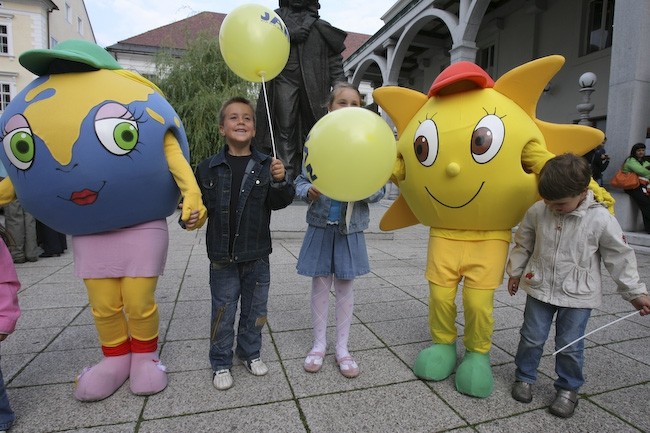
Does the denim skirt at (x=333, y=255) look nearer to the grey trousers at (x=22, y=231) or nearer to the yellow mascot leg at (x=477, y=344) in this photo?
the yellow mascot leg at (x=477, y=344)

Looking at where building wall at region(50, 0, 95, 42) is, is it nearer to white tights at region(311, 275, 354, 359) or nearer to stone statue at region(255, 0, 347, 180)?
stone statue at region(255, 0, 347, 180)

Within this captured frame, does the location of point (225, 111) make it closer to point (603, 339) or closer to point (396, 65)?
point (603, 339)

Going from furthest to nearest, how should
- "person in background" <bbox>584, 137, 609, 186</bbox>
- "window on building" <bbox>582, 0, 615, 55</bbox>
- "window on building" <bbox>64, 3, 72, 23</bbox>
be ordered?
"window on building" <bbox>64, 3, 72, 23</bbox>
"window on building" <bbox>582, 0, 615, 55</bbox>
"person in background" <bbox>584, 137, 609, 186</bbox>

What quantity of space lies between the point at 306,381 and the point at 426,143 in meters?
1.59

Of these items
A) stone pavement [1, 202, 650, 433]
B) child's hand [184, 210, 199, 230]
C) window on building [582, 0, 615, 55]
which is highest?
window on building [582, 0, 615, 55]

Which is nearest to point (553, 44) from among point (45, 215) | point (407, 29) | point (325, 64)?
point (407, 29)

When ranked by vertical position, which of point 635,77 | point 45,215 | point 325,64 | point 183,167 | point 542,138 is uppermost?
point 635,77

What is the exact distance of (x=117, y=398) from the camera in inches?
90.6

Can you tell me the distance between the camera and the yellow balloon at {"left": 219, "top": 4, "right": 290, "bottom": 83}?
2490mm

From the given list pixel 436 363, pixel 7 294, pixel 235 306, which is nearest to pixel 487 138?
pixel 436 363

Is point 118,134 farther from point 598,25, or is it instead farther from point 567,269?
point 598,25

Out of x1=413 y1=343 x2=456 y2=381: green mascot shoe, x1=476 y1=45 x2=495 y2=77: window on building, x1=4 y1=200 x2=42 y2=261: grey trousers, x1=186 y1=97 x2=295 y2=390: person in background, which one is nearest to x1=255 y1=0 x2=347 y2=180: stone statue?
x1=186 y1=97 x2=295 y2=390: person in background

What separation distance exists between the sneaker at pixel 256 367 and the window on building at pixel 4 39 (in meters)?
29.8

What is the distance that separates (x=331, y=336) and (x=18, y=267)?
4.90 m
